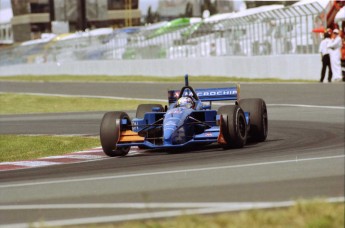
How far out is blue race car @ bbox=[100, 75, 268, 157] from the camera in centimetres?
1362

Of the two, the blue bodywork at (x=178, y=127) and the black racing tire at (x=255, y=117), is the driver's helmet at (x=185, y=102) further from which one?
the black racing tire at (x=255, y=117)

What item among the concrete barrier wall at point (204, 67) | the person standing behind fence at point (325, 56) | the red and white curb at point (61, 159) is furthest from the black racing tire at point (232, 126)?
the concrete barrier wall at point (204, 67)

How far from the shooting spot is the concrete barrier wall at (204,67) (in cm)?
3606

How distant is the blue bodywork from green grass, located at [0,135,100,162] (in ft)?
6.05

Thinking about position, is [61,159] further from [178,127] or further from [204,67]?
[204,67]

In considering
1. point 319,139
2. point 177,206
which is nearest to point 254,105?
point 319,139

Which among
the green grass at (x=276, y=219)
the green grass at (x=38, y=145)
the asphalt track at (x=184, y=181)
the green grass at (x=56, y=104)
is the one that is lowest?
the green grass at (x=56, y=104)

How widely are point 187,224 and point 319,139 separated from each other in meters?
8.17

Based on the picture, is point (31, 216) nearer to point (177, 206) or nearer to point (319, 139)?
point (177, 206)

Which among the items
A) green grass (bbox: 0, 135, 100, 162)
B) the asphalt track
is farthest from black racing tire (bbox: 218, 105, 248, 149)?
green grass (bbox: 0, 135, 100, 162)

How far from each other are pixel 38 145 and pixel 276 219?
423 inches

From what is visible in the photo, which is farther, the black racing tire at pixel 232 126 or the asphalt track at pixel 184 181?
the black racing tire at pixel 232 126

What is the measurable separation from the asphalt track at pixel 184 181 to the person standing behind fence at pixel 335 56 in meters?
14.8

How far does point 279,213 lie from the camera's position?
691cm
